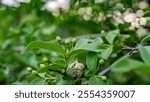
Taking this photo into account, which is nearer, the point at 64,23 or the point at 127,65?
the point at 127,65

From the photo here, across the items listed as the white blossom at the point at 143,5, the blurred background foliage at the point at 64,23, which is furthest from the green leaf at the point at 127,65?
the white blossom at the point at 143,5

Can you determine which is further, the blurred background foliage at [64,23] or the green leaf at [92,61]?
the blurred background foliage at [64,23]

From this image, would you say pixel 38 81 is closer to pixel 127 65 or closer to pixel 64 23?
pixel 127 65

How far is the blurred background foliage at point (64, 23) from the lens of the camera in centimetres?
154

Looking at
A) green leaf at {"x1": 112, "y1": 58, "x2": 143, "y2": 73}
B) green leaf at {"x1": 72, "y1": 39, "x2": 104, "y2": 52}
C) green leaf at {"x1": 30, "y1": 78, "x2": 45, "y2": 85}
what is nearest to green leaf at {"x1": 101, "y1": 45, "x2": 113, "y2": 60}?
green leaf at {"x1": 72, "y1": 39, "x2": 104, "y2": 52}

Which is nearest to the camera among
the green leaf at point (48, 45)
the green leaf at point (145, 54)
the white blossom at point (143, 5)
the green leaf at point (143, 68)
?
the green leaf at point (143, 68)

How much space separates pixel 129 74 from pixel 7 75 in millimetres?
960

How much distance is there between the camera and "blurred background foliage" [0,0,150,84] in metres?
1.54

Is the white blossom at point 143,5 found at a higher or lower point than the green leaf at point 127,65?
higher

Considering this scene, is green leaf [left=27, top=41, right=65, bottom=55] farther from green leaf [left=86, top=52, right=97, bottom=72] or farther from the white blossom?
the white blossom

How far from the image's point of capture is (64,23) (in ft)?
8.32

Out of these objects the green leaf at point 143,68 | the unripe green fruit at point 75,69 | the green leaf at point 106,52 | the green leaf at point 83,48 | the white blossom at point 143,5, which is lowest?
the unripe green fruit at point 75,69

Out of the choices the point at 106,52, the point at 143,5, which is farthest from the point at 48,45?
the point at 143,5

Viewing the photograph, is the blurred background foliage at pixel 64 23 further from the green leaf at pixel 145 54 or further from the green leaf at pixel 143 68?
the green leaf at pixel 143 68
